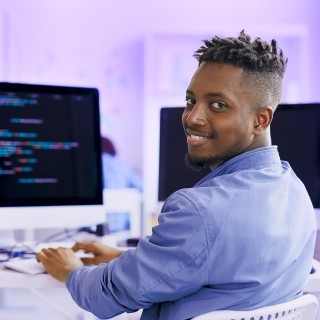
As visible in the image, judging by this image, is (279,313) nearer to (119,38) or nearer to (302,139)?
(302,139)

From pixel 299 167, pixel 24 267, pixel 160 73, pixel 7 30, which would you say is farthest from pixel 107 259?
pixel 7 30

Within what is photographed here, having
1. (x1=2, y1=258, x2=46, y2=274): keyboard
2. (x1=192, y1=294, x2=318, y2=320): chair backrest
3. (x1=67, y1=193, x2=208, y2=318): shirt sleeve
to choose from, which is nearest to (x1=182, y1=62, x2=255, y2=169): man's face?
(x1=67, y1=193, x2=208, y2=318): shirt sleeve

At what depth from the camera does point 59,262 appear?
Answer: 4.43ft

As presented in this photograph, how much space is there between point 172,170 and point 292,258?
0.83 metres

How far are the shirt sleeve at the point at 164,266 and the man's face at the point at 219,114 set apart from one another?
179 millimetres

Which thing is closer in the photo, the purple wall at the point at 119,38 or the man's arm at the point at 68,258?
the man's arm at the point at 68,258

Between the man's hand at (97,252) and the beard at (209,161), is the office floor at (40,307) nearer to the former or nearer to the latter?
the man's hand at (97,252)

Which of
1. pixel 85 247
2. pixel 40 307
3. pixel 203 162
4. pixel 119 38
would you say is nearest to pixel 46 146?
pixel 85 247

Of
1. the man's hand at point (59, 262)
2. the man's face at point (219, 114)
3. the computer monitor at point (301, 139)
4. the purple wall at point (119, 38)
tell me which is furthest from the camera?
the purple wall at point (119, 38)

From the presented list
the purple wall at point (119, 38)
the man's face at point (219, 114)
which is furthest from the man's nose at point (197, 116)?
the purple wall at point (119, 38)

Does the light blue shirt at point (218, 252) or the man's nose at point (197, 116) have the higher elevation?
the man's nose at point (197, 116)

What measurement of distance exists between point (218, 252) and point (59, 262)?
521mm

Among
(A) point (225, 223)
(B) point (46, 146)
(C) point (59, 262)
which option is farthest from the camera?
(B) point (46, 146)

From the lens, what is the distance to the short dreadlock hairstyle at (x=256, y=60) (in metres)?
1.14
